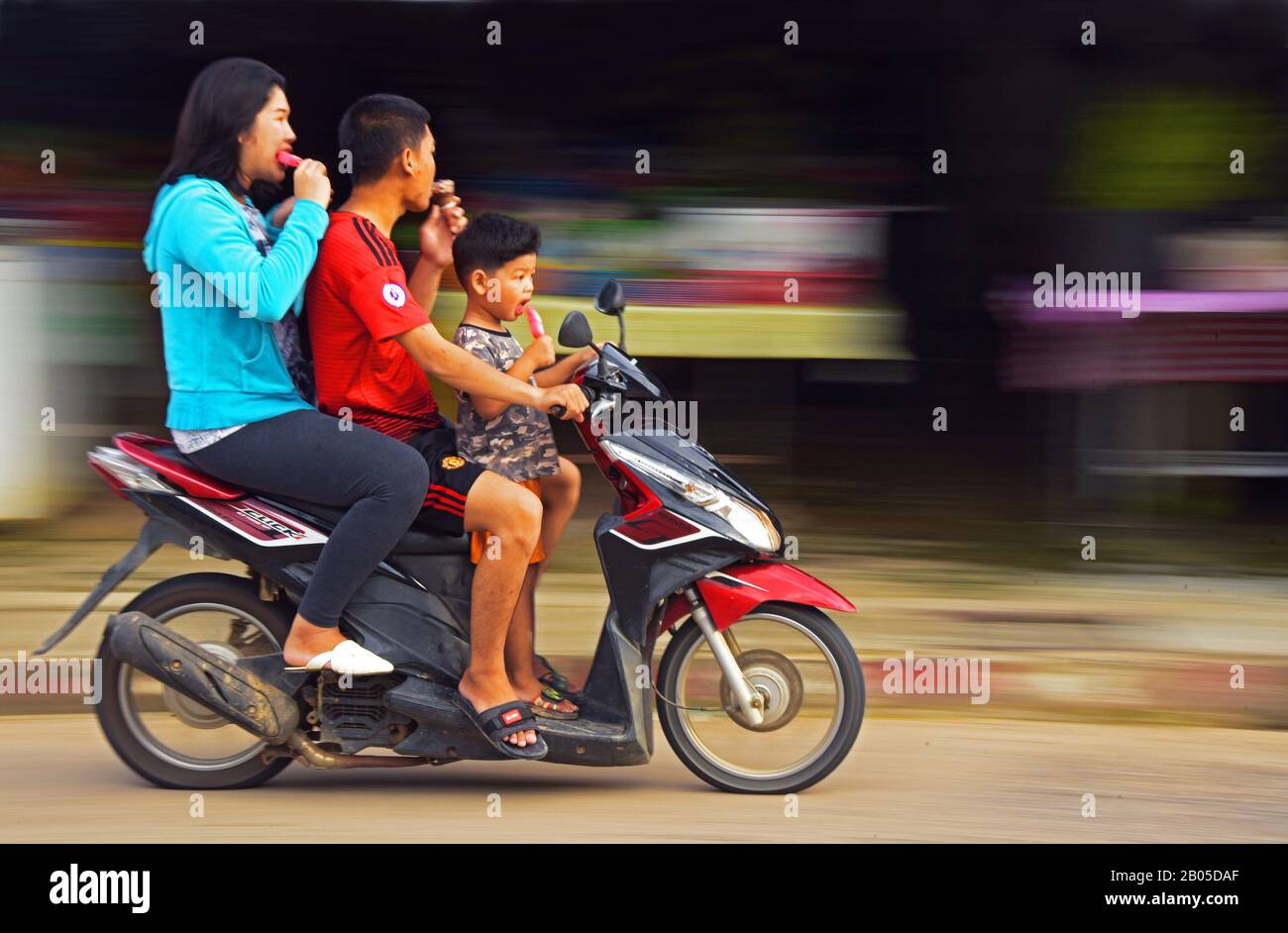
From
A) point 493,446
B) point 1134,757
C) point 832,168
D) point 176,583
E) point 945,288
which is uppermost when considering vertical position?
point 832,168

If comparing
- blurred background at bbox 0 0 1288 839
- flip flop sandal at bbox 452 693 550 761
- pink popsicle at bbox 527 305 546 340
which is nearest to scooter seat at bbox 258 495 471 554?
flip flop sandal at bbox 452 693 550 761

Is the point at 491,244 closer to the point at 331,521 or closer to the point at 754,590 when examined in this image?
the point at 331,521

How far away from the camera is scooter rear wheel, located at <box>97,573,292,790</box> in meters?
4.09

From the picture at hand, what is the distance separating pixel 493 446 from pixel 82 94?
482cm

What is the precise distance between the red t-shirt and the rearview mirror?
0.37m

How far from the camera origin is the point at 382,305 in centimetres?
382

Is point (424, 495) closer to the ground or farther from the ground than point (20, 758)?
farther from the ground

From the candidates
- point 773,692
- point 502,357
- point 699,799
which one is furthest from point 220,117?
point 699,799

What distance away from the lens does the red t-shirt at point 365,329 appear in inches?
151

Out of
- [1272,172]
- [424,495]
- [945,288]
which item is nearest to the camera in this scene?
[424,495]

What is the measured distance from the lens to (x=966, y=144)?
7.86m

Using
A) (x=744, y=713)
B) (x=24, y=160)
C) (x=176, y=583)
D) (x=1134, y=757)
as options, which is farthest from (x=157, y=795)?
(x=24, y=160)

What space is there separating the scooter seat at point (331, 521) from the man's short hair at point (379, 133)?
785 millimetres

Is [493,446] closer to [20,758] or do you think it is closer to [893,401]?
[20,758]
